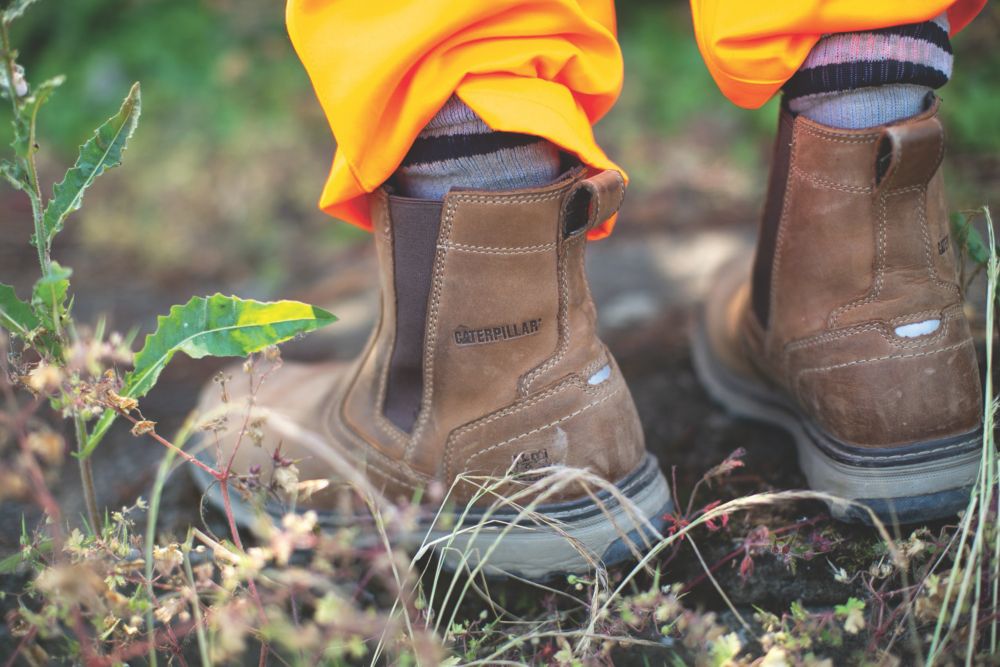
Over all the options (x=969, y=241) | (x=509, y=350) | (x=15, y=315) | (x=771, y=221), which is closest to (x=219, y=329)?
(x=15, y=315)

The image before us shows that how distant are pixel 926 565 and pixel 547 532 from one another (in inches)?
21.0

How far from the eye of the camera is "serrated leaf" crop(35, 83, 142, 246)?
3.89ft

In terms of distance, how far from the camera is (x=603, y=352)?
1349 mm

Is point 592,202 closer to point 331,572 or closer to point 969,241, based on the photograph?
point 331,572

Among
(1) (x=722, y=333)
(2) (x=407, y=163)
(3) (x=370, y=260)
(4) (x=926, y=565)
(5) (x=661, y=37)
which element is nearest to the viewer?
(4) (x=926, y=565)

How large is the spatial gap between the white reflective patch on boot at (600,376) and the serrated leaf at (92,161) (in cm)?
78

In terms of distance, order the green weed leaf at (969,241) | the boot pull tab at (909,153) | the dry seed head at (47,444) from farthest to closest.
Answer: the green weed leaf at (969,241), the boot pull tab at (909,153), the dry seed head at (47,444)

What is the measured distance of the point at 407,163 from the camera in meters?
1.23

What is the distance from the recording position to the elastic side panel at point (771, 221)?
1.33 m

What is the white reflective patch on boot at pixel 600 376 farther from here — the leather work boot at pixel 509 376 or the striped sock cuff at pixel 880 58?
the striped sock cuff at pixel 880 58

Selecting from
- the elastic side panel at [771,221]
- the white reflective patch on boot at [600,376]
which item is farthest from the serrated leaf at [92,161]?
the elastic side panel at [771,221]

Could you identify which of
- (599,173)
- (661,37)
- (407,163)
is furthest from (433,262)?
(661,37)

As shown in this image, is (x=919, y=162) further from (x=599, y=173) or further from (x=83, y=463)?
(x=83, y=463)

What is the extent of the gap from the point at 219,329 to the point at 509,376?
0.44 meters
